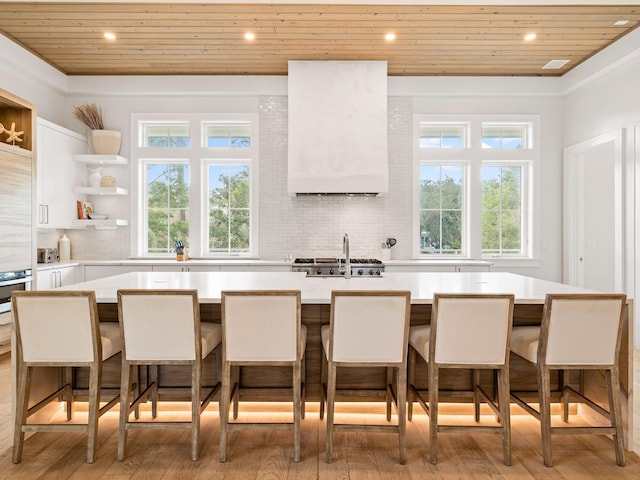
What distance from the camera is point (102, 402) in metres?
2.89

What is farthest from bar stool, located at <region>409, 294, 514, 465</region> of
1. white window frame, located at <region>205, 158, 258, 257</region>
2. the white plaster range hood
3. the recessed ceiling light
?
the recessed ceiling light

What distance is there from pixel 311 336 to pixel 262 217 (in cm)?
316

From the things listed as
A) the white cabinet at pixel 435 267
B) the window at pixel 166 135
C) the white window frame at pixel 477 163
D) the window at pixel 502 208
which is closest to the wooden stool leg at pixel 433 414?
the white cabinet at pixel 435 267

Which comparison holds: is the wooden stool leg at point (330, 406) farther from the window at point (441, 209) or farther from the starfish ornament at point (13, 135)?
the starfish ornament at point (13, 135)

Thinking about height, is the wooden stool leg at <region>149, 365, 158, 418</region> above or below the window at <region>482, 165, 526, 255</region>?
below

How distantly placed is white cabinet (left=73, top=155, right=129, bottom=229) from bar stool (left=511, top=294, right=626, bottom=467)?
5.17 meters

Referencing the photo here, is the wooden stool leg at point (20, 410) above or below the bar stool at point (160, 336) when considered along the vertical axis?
below

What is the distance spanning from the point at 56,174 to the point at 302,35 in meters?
3.37

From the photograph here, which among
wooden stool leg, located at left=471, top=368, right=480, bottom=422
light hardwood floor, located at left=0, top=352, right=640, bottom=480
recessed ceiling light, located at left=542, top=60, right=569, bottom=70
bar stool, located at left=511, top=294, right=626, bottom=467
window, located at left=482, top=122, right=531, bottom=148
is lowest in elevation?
light hardwood floor, located at left=0, top=352, right=640, bottom=480

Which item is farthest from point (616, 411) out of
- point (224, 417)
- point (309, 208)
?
point (309, 208)

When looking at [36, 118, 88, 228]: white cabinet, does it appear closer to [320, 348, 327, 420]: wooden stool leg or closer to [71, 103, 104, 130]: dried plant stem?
[71, 103, 104, 130]: dried plant stem

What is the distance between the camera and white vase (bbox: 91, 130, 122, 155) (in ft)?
18.2

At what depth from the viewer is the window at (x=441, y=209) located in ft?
19.5

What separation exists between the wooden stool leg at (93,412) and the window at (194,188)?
356 centimetres
